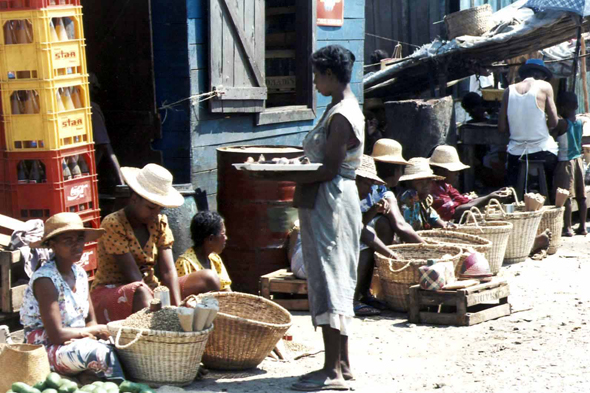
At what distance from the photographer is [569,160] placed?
9.95 meters

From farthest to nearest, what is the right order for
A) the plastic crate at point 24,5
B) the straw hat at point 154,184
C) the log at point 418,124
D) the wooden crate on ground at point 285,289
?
the log at point 418,124 < the wooden crate on ground at point 285,289 < the plastic crate at point 24,5 < the straw hat at point 154,184

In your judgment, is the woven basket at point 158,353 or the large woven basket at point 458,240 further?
the large woven basket at point 458,240

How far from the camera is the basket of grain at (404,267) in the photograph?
22.4 feet

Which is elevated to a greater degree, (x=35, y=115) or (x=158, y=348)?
(x=35, y=115)

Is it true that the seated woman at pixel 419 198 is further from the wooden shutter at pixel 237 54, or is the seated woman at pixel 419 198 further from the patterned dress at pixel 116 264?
the patterned dress at pixel 116 264

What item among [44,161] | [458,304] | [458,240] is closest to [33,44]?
[44,161]

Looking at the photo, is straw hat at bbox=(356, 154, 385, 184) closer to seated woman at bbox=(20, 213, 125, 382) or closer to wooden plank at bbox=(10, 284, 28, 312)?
seated woman at bbox=(20, 213, 125, 382)

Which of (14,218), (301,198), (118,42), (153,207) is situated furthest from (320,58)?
(118,42)

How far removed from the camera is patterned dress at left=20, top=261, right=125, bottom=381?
484cm

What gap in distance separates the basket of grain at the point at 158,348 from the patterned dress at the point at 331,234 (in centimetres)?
68

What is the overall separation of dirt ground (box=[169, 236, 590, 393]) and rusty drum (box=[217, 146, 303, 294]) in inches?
25.8

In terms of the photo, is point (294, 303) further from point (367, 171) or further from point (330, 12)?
point (330, 12)

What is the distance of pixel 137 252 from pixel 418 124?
5.11 meters

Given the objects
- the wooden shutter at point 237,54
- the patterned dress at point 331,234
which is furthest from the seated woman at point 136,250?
the wooden shutter at point 237,54
